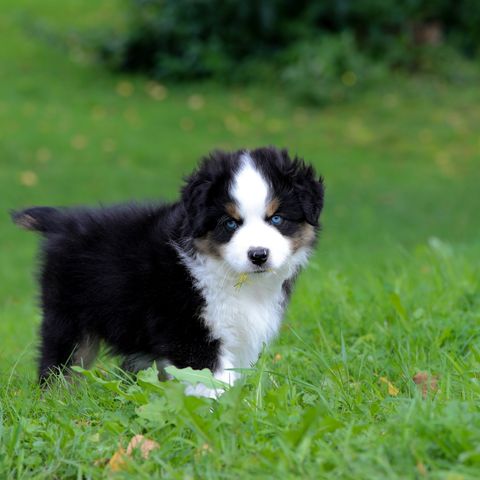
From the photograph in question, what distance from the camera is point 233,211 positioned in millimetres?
4145

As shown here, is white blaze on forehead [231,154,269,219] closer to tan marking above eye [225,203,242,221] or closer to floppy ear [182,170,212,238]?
tan marking above eye [225,203,242,221]

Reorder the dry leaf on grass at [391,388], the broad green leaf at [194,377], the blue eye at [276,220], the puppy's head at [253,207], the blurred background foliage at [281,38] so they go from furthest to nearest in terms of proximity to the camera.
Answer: the blurred background foliage at [281,38] → the blue eye at [276,220] → the puppy's head at [253,207] → the dry leaf on grass at [391,388] → the broad green leaf at [194,377]

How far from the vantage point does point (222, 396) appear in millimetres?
3457

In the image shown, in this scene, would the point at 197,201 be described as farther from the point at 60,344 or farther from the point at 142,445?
the point at 142,445

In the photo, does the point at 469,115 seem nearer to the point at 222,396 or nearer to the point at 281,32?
the point at 281,32

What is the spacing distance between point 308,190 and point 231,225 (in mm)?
426

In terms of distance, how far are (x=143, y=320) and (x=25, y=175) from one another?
8.71 m

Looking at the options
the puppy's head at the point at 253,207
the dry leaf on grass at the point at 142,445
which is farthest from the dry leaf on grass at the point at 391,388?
the dry leaf on grass at the point at 142,445

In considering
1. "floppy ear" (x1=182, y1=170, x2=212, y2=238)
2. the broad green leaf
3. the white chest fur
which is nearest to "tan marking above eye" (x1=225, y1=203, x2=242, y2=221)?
"floppy ear" (x1=182, y1=170, x2=212, y2=238)

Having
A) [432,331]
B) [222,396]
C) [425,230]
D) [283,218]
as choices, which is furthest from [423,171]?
[222,396]

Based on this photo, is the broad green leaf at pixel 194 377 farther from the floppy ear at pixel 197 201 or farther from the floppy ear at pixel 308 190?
the floppy ear at pixel 308 190

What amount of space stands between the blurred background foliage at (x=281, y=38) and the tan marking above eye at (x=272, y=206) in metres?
12.7

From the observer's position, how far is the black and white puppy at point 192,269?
4.18m

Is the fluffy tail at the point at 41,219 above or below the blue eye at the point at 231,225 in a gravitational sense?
below
